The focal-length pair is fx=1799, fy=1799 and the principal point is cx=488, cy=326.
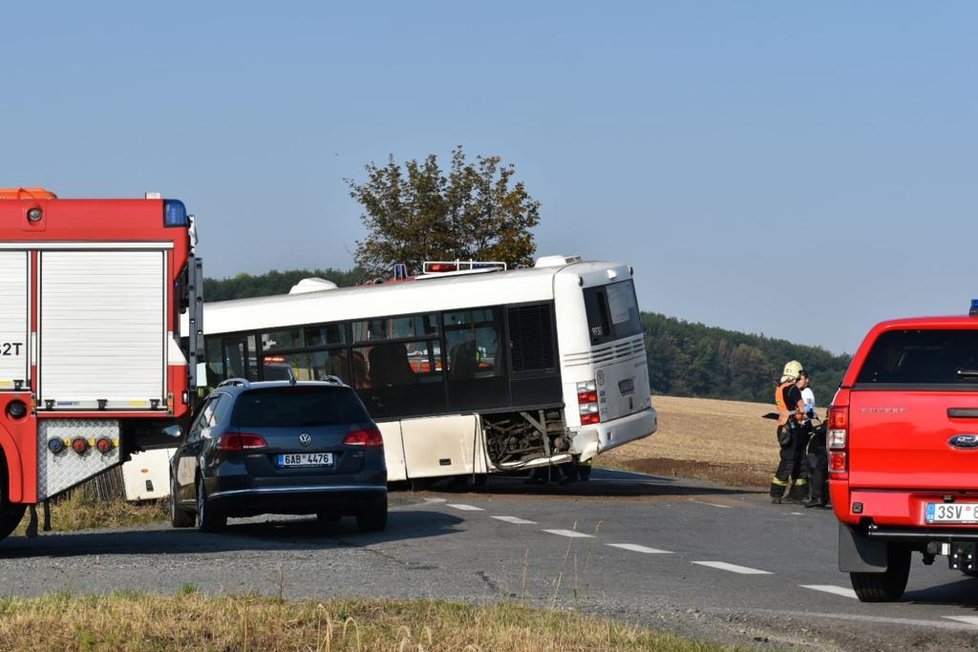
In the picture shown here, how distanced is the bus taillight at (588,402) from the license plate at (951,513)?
13.2 m

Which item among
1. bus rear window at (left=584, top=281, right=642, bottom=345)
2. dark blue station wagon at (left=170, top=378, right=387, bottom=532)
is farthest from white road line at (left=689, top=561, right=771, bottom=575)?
bus rear window at (left=584, top=281, right=642, bottom=345)

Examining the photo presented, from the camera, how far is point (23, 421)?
15008 millimetres

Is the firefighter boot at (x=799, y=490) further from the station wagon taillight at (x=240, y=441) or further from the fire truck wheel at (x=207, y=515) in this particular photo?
the station wagon taillight at (x=240, y=441)

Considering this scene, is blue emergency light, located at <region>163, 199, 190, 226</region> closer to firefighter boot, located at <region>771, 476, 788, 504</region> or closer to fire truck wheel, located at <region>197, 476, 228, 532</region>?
fire truck wheel, located at <region>197, 476, 228, 532</region>

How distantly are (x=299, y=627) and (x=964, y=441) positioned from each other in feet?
14.4

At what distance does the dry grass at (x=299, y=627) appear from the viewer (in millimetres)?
8914

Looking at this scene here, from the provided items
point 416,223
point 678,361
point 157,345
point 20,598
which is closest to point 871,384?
point 20,598

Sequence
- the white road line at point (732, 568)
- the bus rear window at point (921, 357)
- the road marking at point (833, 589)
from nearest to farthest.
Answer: the bus rear window at point (921, 357), the road marking at point (833, 589), the white road line at point (732, 568)

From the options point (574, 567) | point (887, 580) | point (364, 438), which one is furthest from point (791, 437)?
point (887, 580)

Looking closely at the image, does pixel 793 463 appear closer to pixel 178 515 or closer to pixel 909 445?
pixel 178 515

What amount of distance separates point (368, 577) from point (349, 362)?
40.9 feet

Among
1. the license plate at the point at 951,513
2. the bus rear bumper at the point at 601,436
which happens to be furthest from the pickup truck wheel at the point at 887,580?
the bus rear bumper at the point at 601,436

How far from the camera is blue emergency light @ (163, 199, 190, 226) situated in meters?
15.4

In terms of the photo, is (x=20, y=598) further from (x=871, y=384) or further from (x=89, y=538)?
(x=89, y=538)
